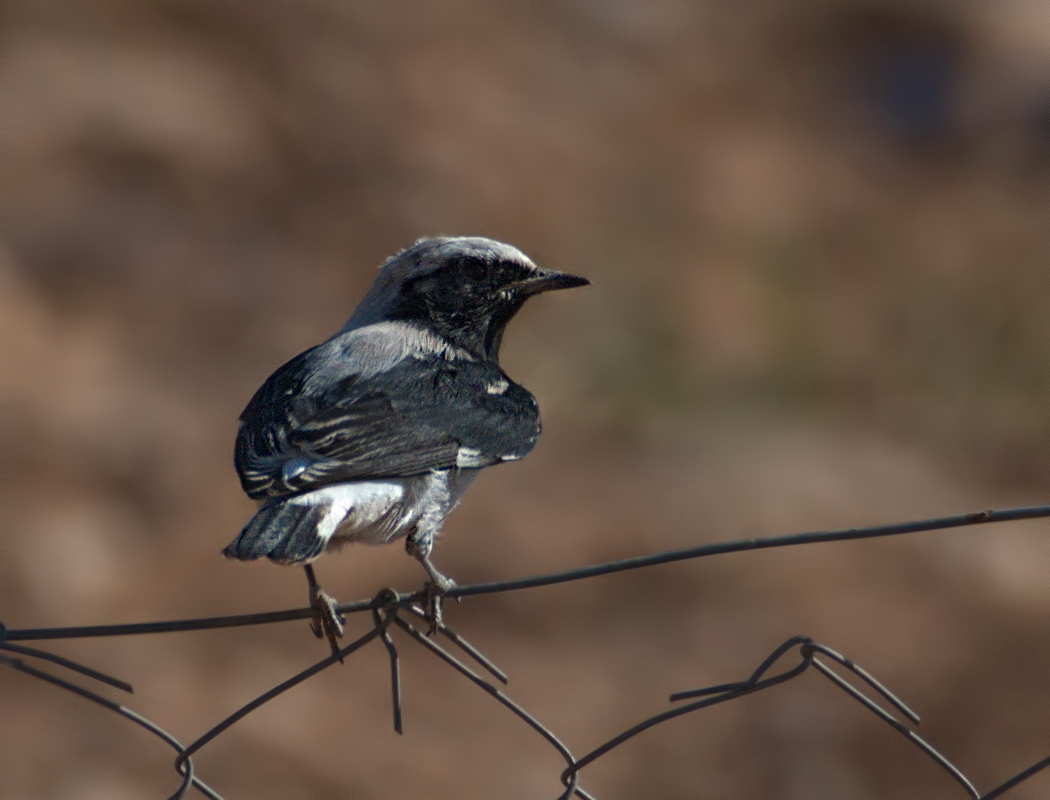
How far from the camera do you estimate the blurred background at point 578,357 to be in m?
7.64

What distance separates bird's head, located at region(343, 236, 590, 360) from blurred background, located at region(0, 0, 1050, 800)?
8.80 feet

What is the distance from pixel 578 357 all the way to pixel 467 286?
5.11 meters

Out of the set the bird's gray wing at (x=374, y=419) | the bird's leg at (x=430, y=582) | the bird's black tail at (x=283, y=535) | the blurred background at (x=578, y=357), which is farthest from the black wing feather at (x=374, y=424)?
the blurred background at (x=578, y=357)

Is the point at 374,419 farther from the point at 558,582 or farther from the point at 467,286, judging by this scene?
the point at 558,582

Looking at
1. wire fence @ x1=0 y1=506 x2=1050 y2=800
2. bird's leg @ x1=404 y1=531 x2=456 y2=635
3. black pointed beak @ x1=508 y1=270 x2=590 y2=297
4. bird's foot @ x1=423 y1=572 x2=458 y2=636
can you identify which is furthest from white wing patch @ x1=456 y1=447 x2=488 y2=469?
wire fence @ x1=0 y1=506 x2=1050 y2=800

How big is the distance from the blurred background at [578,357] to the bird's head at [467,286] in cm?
268

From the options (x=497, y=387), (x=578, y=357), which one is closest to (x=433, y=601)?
(x=497, y=387)

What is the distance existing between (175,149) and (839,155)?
20.1ft

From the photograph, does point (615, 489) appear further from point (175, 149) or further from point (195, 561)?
point (175, 149)

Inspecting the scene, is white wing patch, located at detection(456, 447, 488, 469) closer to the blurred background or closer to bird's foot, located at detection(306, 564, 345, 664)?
bird's foot, located at detection(306, 564, 345, 664)

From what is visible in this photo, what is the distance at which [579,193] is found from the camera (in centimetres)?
1142

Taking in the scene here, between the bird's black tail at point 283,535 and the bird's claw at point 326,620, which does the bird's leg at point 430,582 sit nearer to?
the bird's claw at point 326,620

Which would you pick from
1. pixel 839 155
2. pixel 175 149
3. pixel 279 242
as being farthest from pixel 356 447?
pixel 839 155

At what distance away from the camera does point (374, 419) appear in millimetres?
4125
